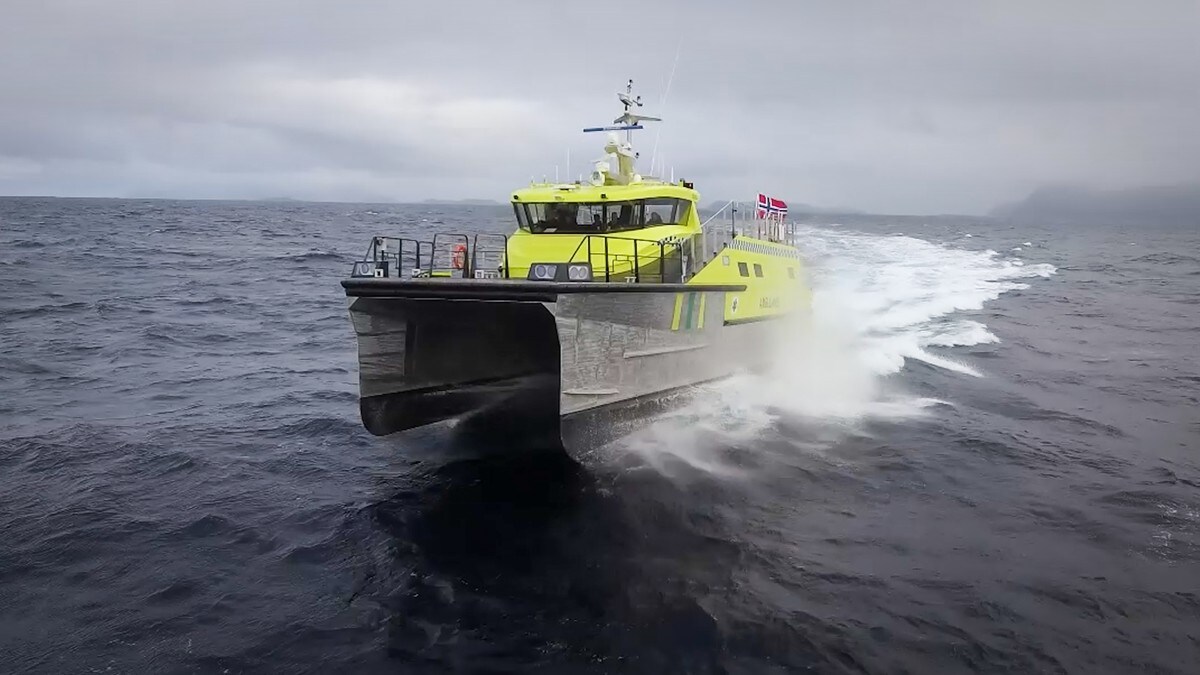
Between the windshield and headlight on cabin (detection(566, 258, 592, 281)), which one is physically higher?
the windshield

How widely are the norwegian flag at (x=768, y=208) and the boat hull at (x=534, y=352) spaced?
245 centimetres

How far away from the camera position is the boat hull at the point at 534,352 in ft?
29.6

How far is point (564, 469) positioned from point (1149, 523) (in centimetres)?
653

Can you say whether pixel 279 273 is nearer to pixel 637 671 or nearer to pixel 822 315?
pixel 822 315

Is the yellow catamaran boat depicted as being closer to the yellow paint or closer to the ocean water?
the yellow paint

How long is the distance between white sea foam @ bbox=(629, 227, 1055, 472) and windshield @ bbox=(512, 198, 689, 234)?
2899 millimetres

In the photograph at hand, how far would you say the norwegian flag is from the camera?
570 inches

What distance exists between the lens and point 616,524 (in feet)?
27.0

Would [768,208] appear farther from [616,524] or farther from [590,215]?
[616,524]

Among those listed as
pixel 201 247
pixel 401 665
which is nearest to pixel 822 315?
pixel 401 665

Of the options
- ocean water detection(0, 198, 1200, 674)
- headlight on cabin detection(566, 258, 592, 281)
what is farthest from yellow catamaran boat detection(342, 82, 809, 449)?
ocean water detection(0, 198, 1200, 674)

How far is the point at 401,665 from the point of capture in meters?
5.73

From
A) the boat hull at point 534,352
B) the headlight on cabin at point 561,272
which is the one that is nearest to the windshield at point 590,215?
the boat hull at point 534,352

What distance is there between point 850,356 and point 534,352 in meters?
7.84
